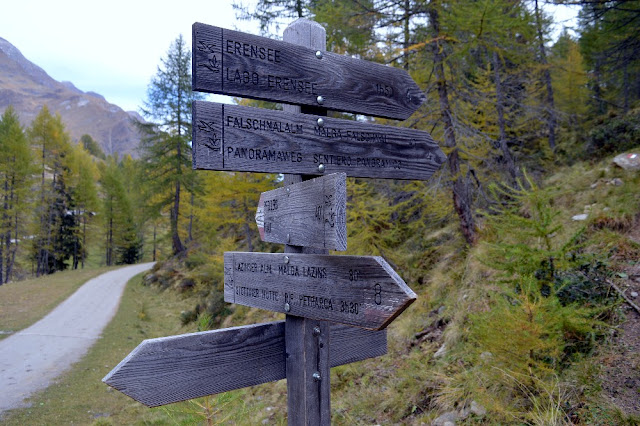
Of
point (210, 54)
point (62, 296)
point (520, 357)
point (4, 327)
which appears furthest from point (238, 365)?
point (62, 296)

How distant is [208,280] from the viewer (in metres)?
18.7

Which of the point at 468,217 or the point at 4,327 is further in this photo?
the point at 4,327

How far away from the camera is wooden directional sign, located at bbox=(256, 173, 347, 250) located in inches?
62.0

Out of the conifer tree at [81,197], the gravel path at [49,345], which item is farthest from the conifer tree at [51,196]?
the gravel path at [49,345]

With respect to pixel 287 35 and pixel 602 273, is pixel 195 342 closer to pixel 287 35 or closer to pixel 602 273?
pixel 287 35

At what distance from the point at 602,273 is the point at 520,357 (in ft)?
5.49

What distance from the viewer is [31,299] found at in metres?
17.5

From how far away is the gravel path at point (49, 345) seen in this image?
25.1 feet

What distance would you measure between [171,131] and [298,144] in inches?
1062

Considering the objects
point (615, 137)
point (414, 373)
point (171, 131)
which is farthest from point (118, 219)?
point (414, 373)

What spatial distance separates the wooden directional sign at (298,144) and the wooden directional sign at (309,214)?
18cm

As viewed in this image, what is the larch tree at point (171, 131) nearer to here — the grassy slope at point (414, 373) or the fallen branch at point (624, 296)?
the grassy slope at point (414, 373)

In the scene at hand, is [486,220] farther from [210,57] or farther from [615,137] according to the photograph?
[210,57]

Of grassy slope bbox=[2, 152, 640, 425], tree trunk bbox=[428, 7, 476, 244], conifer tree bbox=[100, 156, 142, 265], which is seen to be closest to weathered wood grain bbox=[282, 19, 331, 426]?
grassy slope bbox=[2, 152, 640, 425]
